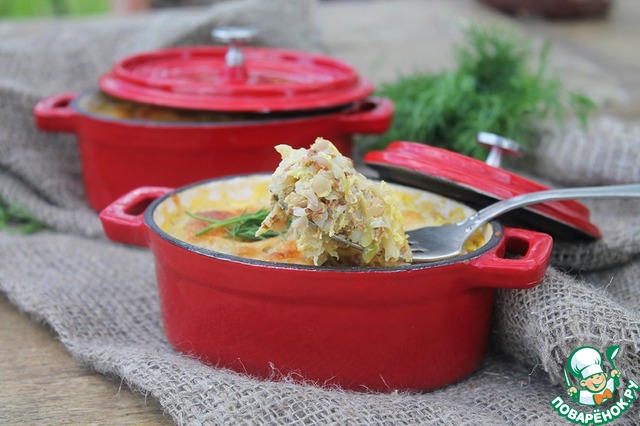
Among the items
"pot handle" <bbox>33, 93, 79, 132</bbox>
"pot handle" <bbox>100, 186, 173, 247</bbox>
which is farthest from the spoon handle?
"pot handle" <bbox>33, 93, 79, 132</bbox>

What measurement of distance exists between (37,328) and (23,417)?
237mm

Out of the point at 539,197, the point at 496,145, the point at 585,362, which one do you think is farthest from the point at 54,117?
the point at 585,362

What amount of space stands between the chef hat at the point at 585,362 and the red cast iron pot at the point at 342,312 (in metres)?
0.09

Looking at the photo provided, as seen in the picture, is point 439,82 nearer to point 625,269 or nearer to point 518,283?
point 625,269

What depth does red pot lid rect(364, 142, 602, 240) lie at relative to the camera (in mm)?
1007

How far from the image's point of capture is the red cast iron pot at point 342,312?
833mm

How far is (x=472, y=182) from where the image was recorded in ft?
3.29

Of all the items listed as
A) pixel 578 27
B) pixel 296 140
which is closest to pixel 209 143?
pixel 296 140

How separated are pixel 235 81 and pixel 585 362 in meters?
0.80

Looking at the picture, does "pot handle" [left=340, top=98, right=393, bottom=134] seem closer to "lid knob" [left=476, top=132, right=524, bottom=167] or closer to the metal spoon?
"lid knob" [left=476, top=132, right=524, bottom=167]

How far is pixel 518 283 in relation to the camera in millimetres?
871
